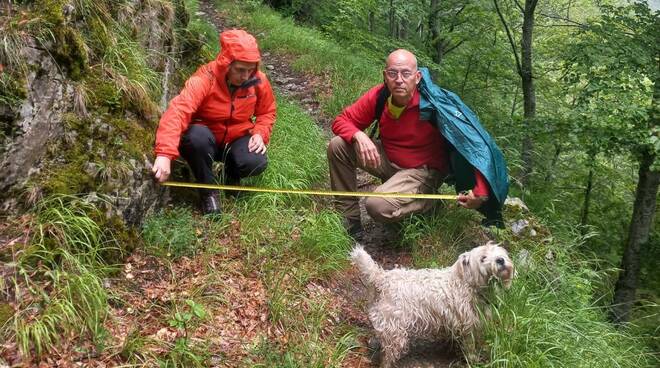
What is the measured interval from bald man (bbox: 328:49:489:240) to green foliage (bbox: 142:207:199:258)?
5.27ft

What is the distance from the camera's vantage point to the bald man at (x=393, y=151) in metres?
4.39

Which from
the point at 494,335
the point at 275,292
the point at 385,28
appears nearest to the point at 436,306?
the point at 494,335

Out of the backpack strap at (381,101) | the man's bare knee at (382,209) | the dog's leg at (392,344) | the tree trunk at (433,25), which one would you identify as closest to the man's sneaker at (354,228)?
the man's bare knee at (382,209)

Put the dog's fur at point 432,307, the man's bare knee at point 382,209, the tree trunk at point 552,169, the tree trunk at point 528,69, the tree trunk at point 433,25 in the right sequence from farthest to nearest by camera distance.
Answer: the tree trunk at point 433,25
the tree trunk at point 552,169
the tree trunk at point 528,69
the man's bare knee at point 382,209
the dog's fur at point 432,307

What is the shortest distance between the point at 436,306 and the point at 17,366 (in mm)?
2384

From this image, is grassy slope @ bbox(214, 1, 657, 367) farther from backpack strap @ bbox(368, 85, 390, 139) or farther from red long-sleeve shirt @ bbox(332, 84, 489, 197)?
backpack strap @ bbox(368, 85, 390, 139)

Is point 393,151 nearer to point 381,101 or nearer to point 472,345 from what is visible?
point 381,101

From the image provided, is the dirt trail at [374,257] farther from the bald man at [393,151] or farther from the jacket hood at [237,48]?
the jacket hood at [237,48]

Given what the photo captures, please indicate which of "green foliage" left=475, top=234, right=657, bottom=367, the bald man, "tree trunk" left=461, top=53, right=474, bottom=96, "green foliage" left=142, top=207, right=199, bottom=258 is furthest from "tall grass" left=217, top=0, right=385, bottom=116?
"green foliage" left=475, top=234, right=657, bottom=367

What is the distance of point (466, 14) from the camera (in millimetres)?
12062

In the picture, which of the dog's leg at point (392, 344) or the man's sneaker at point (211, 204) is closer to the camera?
the dog's leg at point (392, 344)

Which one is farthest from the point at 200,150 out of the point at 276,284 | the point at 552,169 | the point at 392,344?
the point at 552,169

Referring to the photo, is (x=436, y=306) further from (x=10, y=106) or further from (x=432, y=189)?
(x=10, y=106)

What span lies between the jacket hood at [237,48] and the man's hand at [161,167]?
3.19 feet
